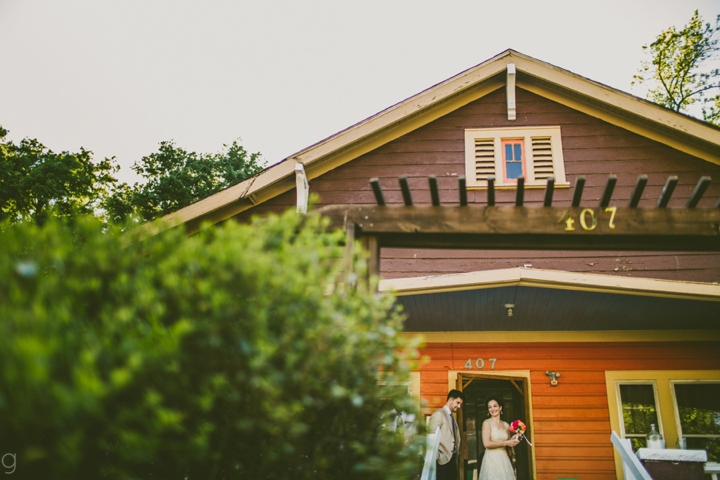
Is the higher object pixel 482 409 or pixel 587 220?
pixel 587 220

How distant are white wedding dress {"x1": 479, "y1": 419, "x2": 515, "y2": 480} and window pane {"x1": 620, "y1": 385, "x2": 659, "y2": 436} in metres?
2.22

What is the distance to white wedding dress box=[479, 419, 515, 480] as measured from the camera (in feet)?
21.8

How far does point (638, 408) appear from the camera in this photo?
25.0 feet

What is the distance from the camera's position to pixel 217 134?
1105 inches

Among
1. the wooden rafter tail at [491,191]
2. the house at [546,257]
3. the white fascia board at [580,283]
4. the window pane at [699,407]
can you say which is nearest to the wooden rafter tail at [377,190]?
the wooden rafter tail at [491,191]

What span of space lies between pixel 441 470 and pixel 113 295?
5.47 m

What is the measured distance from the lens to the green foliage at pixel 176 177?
25266mm

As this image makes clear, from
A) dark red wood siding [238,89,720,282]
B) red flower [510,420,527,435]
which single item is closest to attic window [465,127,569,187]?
dark red wood siding [238,89,720,282]

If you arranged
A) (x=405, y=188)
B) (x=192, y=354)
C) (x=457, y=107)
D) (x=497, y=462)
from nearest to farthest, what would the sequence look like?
(x=192, y=354), (x=405, y=188), (x=497, y=462), (x=457, y=107)

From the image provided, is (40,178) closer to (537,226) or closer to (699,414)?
(537,226)

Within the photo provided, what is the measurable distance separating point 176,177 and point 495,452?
22825mm

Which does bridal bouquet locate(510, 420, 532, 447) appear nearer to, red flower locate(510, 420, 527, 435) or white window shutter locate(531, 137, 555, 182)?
red flower locate(510, 420, 527, 435)

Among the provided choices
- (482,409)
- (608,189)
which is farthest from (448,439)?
(608,189)

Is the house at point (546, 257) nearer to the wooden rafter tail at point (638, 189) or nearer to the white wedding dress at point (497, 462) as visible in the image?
the white wedding dress at point (497, 462)
